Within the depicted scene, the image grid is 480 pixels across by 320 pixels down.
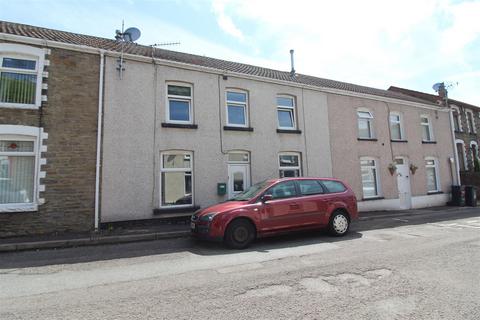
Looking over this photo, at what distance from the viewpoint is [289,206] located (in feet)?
25.4

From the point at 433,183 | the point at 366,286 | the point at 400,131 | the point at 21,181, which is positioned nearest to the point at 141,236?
the point at 21,181

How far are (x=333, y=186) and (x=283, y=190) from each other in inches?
70.5

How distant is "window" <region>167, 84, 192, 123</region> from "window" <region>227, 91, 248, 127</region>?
5.46 feet

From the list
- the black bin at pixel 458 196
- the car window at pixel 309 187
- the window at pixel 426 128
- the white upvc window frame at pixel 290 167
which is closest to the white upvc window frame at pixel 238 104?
the white upvc window frame at pixel 290 167

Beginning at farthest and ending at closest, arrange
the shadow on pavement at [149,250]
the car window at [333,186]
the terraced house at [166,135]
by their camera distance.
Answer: the terraced house at [166,135]
the car window at [333,186]
the shadow on pavement at [149,250]

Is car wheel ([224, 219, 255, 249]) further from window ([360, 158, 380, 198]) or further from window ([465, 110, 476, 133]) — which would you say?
window ([465, 110, 476, 133])

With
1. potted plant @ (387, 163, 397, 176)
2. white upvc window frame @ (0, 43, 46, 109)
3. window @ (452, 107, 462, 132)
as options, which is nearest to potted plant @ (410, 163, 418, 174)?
potted plant @ (387, 163, 397, 176)

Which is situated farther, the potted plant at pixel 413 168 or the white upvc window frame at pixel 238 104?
the potted plant at pixel 413 168

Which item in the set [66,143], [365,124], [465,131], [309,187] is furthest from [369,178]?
[66,143]

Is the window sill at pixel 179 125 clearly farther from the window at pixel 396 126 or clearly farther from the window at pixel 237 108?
the window at pixel 396 126

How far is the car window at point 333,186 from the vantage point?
8632 mm

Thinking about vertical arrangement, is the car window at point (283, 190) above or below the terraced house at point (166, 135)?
below

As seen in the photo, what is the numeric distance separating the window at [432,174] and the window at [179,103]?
14.2 metres

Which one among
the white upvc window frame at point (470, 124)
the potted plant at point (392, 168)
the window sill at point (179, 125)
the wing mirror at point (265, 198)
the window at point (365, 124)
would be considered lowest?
the wing mirror at point (265, 198)
